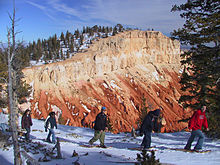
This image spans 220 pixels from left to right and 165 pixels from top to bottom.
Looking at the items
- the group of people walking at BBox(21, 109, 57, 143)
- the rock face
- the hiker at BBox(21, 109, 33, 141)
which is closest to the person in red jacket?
the group of people walking at BBox(21, 109, 57, 143)

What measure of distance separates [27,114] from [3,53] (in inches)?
189

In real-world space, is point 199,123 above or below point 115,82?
below

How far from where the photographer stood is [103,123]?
8.77 meters

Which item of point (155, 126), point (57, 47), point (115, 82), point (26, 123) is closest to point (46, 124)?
point (26, 123)

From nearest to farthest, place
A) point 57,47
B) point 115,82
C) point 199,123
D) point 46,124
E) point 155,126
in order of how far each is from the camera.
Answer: point 199,123, point 155,126, point 46,124, point 115,82, point 57,47

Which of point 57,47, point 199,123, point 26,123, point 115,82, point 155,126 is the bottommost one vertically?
point 26,123

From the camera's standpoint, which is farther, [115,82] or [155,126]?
[115,82]

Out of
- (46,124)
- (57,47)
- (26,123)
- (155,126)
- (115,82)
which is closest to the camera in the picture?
(155,126)

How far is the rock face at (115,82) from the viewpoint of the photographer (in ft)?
136

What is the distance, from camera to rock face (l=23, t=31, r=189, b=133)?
1626 inches

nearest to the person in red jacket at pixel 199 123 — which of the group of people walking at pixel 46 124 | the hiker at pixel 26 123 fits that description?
the group of people walking at pixel 46 124

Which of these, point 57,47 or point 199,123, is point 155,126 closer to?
point 199,123

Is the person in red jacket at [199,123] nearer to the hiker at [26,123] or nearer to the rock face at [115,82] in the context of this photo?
the hiker at [26,123]

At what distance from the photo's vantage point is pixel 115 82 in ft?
172
